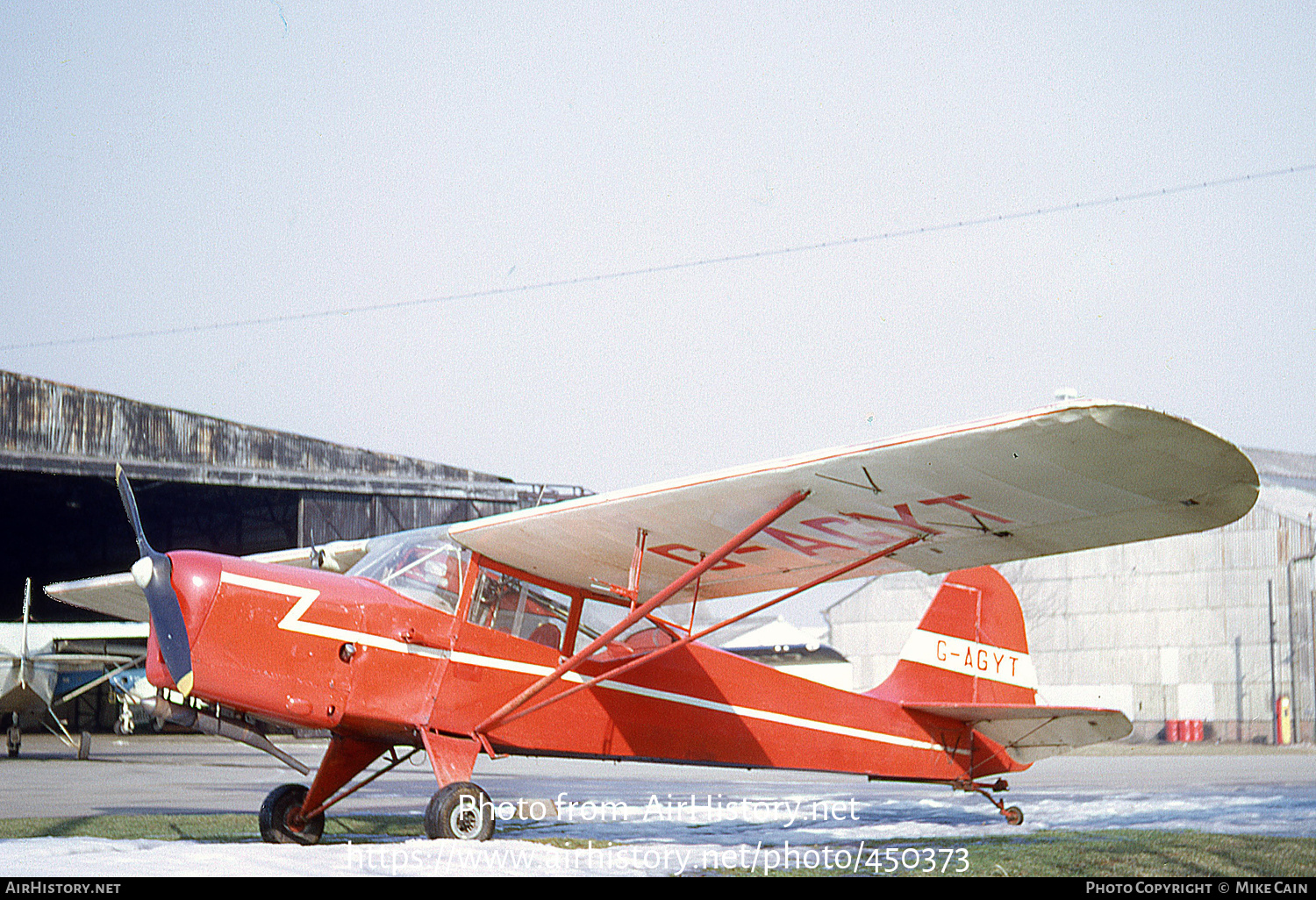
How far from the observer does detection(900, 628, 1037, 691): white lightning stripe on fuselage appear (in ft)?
33.7

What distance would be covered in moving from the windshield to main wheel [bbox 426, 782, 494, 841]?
4.02 ft

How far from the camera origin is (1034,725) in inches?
380

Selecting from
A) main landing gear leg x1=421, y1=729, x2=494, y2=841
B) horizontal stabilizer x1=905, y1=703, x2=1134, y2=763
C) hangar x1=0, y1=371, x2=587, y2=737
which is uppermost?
hangar x1=0, y1=371, x2=587, y2=737

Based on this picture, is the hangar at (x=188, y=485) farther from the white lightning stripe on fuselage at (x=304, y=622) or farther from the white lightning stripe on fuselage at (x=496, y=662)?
the white lightning stripe on fuselage at (x=304, y=622)

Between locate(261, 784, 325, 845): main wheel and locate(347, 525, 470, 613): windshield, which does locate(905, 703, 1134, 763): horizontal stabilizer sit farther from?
locate(261, 784, 325, 845): main wheel

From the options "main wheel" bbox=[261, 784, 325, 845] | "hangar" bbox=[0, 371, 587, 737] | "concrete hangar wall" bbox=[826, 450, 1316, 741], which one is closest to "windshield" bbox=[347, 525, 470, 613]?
"main wheel" bbox=[261, 784, 325, 845]

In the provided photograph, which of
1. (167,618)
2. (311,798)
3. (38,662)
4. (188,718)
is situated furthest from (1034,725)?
(38,662)

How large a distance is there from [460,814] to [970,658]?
5329 millimetres

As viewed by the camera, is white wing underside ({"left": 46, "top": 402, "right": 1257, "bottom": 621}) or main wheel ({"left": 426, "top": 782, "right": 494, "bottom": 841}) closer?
white wing underside ({"left": 46, "top": 402, "right": 1257, "bottom": 621})

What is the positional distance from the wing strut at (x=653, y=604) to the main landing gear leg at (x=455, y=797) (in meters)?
0.22

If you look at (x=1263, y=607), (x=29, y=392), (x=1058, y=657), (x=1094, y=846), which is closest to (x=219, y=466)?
(x=29, y=392)
